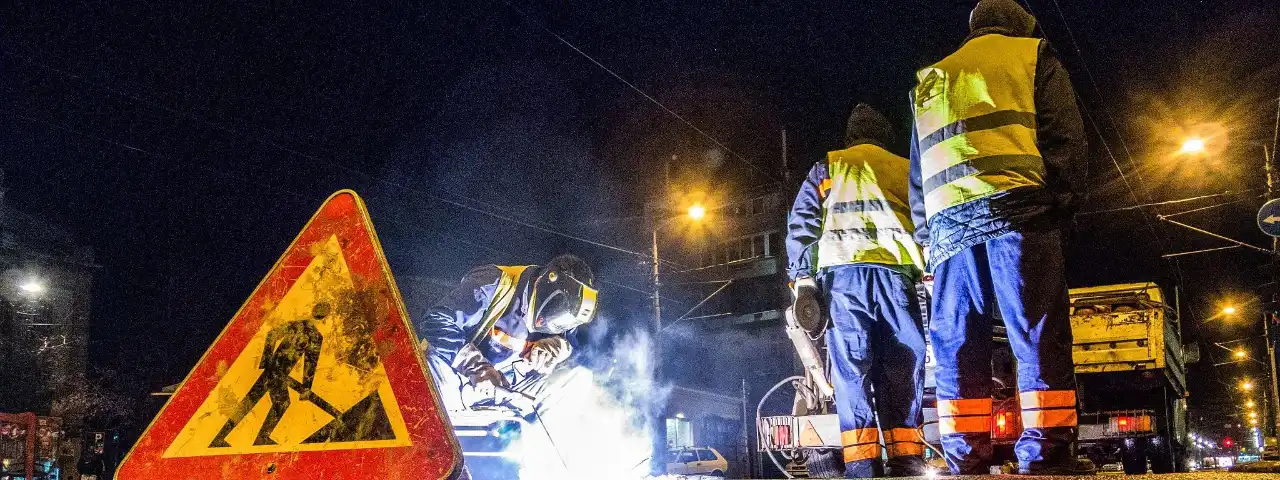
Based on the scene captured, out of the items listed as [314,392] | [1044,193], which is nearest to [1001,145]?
[1044,193]

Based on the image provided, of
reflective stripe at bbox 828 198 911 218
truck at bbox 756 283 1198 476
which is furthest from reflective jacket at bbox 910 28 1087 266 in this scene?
truck at bbox 756 283 1198 476

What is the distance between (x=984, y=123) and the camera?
12.7ft

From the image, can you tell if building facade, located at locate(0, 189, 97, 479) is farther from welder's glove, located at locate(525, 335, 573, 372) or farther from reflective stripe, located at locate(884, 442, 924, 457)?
reflective stripe, located at locate(884, 442, 924, 457)

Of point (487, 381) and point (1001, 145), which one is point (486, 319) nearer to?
point (487, 381)

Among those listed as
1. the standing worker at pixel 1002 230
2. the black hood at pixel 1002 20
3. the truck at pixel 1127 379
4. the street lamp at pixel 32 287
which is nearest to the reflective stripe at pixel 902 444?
the standing worker at pixel 1002 230

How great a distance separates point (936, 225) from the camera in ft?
13.4

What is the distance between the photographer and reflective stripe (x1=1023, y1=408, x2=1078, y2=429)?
3436 millimetres

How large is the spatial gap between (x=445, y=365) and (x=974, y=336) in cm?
599

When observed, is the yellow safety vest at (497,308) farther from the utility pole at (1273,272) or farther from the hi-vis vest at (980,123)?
the utility pole at (1273,272)

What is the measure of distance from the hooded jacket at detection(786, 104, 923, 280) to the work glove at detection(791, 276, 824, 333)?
73 millimetres

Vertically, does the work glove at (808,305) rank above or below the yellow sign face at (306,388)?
above

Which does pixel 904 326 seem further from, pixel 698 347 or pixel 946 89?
pixel 698 347

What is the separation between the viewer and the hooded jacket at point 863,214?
5.15m

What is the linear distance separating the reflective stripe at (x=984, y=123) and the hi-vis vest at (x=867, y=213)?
112 cm
